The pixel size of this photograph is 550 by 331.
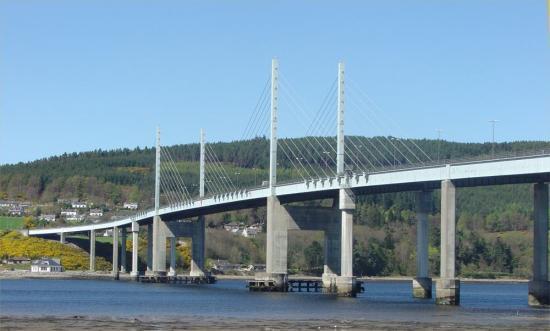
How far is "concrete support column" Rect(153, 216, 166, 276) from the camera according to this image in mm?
155750

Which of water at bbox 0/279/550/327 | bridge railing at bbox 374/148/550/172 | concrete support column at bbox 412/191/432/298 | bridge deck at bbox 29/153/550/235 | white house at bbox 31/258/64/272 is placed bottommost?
water at bbox 0/279/550/327

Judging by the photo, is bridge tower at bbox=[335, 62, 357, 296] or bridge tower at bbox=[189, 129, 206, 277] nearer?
bridge tower at bbox=[335, 62, 357, 296]

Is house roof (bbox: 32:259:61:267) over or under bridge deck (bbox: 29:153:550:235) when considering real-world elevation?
under

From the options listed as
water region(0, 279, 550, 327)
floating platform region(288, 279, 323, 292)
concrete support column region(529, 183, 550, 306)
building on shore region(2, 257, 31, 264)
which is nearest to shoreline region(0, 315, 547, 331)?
water region(0, 279, 550, 327)

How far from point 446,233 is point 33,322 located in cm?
3602

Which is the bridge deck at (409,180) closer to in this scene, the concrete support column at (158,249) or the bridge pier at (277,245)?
the bridge pier at (277,245)

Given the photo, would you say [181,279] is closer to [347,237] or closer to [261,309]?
[347,237]

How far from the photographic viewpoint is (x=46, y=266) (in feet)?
613

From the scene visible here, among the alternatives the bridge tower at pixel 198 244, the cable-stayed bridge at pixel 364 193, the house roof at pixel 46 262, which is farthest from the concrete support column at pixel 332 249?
the house roof at pixel 46 262

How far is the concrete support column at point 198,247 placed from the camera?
15438 cm

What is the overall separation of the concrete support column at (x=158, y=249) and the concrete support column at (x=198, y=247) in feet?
11.9

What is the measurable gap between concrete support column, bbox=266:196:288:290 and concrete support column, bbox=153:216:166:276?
4246 centimetres

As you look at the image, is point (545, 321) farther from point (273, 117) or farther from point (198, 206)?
point (198, 206)

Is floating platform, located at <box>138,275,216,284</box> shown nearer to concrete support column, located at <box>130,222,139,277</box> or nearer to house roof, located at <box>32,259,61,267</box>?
concrete support column, located at <box>130,222,139,277</box>
